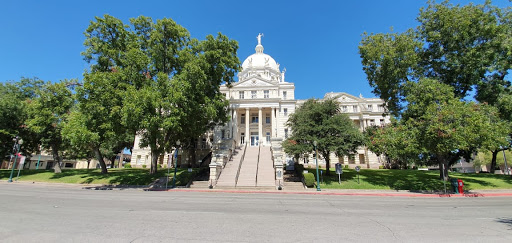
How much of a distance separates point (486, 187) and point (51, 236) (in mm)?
30672

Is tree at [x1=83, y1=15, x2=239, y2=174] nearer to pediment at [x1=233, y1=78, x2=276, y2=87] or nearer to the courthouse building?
the courthouse building

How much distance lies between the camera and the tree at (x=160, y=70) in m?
18.3

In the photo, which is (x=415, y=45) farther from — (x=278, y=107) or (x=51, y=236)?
(x=51, y=236)

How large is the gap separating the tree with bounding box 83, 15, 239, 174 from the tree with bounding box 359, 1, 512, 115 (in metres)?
16.2

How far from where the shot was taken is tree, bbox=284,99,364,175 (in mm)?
22953

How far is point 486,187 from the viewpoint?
844 inches

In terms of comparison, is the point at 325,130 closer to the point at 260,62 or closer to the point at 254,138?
the point at 254,138

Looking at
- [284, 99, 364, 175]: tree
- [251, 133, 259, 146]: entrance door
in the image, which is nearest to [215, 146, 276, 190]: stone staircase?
[284, 99, 364, 175]: tree

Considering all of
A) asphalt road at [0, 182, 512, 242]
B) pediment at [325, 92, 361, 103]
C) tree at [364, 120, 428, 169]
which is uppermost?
pediment at [325, 92, 361, 103]

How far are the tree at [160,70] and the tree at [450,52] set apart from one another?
16.2 metres

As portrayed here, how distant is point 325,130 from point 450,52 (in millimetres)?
14515

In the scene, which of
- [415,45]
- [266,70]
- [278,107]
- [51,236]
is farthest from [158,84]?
[266,70]

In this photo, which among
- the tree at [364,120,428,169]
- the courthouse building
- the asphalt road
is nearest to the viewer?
the asphalt road

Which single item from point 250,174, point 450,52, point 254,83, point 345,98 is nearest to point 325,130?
point 250,174
